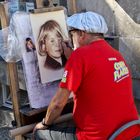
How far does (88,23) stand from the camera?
292 centimetres

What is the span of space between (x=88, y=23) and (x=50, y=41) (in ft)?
2.12

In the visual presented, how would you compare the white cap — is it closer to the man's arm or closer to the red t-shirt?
the red t-shirt

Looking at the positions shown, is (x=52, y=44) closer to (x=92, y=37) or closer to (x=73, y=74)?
(x=92, y=37)

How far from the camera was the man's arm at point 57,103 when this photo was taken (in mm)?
2801

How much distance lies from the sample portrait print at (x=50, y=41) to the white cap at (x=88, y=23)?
0.46 m

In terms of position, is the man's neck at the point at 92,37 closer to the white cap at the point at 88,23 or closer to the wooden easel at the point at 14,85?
the white cap at the point at 88,23

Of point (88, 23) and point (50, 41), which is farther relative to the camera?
point (50, 41)

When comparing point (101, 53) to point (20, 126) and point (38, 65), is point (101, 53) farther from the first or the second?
point (20, 126)

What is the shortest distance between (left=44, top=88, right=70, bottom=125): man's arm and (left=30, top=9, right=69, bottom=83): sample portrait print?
1.77ft

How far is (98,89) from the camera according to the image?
2.76 meters

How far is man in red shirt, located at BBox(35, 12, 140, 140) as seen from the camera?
275 cm

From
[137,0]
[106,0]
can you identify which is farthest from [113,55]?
[106,0]

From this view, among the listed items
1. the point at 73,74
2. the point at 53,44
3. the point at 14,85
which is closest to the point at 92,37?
the point at 73,74

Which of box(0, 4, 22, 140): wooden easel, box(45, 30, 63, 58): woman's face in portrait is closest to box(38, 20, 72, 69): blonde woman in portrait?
box(45, 30, 63, 58): woman's face in portrait
